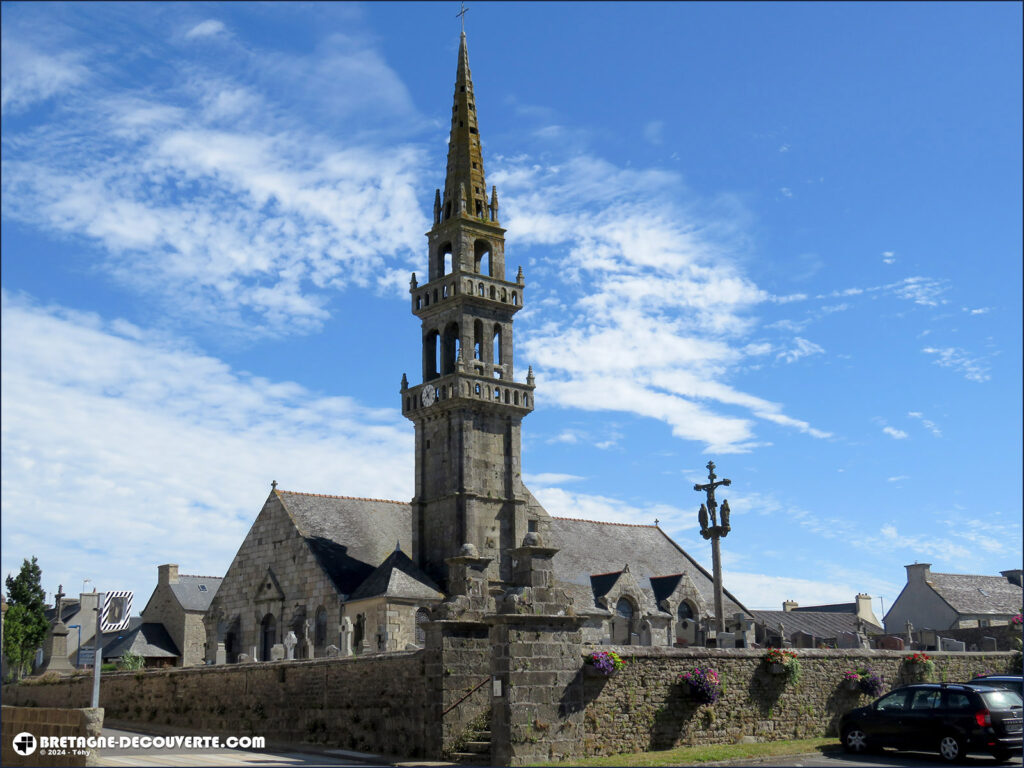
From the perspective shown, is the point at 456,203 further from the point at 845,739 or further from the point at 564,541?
the point at 845,739

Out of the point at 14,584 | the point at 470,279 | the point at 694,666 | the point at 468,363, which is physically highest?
the point at 470,279

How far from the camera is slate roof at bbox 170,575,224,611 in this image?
59.0m

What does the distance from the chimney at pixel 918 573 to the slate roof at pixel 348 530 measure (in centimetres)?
3138

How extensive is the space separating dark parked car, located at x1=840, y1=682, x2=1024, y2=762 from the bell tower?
21.6 meters

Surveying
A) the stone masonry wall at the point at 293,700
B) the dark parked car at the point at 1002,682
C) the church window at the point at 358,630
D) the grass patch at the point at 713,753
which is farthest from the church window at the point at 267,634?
the dark parked car at the point at 1002,682

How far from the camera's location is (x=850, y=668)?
26.4 meters

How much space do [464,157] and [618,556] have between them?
21.2 meters

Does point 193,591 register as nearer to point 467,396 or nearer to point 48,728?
point 467,396

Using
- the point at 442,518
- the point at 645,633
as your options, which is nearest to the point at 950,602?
the point at 645,633

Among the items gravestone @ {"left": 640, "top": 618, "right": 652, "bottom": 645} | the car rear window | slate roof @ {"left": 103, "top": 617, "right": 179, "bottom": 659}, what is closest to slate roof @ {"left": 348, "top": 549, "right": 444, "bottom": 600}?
gravestone @ {"left": 640, "top": 618, "right": 652, "bottom": 645}

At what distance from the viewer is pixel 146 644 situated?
53.9 m

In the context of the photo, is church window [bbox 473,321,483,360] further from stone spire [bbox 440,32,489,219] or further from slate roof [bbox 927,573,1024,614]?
slate roof [bbox 927,573,1024,614]

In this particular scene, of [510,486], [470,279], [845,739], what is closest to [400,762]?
[845,739]

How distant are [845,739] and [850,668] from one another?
4674mm
